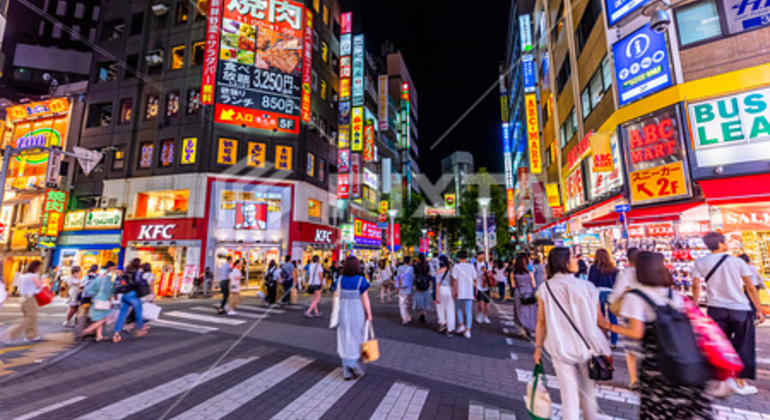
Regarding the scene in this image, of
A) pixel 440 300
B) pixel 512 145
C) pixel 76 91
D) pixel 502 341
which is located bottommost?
pixel 502 341

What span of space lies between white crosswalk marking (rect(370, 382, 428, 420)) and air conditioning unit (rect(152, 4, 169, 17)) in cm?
3003

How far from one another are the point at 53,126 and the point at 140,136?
8375 millimetres

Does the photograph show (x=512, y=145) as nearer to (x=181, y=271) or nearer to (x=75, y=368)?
(x=181, y=271)

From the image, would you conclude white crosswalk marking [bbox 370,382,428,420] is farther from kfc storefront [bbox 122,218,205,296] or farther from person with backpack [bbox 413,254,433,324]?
kfc storefront [bbox 122,218,205,296]

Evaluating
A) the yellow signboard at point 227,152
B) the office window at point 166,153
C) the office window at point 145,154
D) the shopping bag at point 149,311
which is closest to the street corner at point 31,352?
the shopping bag at point 149,311

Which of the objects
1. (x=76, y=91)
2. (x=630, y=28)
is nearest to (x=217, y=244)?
(x=76, y=91)

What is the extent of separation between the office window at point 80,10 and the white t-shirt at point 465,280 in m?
66.7

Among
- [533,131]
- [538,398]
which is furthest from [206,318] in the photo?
[533,131]

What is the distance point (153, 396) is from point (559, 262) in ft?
18.0

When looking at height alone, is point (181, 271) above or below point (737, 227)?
below

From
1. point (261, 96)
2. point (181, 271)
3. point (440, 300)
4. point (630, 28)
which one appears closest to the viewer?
point (440, 300)

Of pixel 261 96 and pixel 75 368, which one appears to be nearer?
pixel 75 368

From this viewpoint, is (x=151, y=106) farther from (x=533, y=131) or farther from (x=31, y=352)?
(x=533, y=131)

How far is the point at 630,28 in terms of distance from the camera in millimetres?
12742
